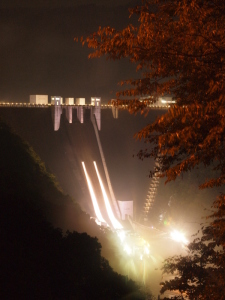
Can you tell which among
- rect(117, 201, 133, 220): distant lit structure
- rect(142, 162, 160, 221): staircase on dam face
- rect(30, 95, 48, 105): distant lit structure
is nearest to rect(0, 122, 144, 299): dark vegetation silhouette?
rect(117, 201, 133, 220): distant lit structure

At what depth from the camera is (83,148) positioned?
46750mm

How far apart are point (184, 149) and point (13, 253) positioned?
638cm

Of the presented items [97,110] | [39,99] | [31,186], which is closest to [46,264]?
[31,186]

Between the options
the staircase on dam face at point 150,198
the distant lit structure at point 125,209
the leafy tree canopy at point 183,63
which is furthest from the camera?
the staircase on dam face at point 150,198

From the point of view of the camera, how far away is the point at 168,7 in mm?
8602

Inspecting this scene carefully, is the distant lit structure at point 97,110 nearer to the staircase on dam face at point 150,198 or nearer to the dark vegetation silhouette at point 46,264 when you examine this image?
the staircase on dam face at point 150,198

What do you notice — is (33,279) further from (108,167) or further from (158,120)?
(108,167)

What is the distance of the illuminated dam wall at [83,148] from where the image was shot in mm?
44156

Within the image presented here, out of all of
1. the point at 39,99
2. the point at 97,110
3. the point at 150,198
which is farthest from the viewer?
the point at 150,198

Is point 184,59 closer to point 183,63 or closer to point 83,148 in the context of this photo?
point 183,63

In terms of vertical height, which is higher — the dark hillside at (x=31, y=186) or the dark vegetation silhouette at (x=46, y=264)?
the dark hillside at (x=31, y=186)

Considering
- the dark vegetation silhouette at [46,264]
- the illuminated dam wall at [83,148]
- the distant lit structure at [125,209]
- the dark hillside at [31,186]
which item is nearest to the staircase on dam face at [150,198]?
the illuminated dam wall at [83,148]

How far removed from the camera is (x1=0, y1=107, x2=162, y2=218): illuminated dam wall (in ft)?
145

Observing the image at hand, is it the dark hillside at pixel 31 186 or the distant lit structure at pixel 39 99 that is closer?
the dark hillside at pixel 31 186
